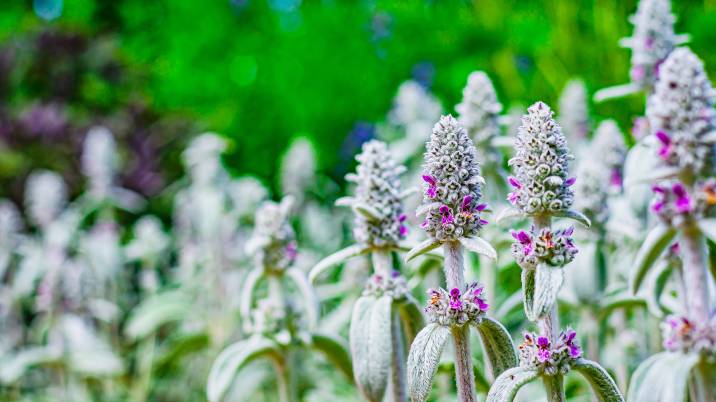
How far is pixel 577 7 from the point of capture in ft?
18.7

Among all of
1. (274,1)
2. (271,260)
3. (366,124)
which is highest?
(274,1)

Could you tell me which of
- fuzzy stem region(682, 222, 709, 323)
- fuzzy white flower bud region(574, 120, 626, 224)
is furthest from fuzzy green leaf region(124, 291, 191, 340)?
fuzzy stem region(682, 222, 709, 323)

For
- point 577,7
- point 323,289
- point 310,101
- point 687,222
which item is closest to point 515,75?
point 577,7

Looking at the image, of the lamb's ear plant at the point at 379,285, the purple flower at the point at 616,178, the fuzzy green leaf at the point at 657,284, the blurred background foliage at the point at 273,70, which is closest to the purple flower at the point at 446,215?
the lamb's ear plant at the point at 379,285

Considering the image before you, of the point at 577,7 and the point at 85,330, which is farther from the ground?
the point at 577,7

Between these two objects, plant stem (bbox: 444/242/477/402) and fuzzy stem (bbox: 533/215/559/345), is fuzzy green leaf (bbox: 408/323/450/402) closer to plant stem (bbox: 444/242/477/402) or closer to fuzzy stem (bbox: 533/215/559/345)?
plant stem (bbox: 444/242/477/402)

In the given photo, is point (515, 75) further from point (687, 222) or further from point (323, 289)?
point (687, 222)

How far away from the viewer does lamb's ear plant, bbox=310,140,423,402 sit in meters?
1.68

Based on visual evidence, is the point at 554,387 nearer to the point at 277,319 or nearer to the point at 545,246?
the point at 545,246

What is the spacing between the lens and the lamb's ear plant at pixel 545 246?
1.36m

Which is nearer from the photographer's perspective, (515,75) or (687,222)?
(687,222)

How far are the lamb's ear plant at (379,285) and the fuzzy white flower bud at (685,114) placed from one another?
56 cm

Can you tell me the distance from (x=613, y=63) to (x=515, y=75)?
763 mm

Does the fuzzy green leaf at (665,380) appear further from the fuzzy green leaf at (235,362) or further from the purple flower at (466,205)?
the fuzzy green leaf at (235,362)
